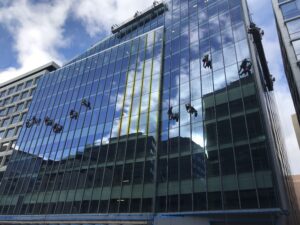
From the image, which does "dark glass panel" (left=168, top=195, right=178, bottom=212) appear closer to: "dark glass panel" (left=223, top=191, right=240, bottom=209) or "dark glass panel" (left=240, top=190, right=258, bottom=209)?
"dark glass panel" (left=223, top=191, right=240, bottom=209)

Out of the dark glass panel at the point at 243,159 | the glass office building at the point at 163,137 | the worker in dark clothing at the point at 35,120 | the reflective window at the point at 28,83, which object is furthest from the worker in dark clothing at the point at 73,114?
the reflective window at the point at 28,83

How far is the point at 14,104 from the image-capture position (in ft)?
209

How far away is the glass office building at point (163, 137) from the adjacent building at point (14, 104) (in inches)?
375

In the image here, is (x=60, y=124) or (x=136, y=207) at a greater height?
(x=60, y=124)

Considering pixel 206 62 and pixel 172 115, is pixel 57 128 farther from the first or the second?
pixel 206 62

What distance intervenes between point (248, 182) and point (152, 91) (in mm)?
18148

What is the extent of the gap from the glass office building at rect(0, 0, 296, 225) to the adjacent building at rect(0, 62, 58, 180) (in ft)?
31.3

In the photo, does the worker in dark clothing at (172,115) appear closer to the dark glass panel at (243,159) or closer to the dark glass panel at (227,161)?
the dark glass panel at (227,161)

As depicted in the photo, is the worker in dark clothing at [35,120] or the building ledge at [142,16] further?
the building ledge at [142,16]

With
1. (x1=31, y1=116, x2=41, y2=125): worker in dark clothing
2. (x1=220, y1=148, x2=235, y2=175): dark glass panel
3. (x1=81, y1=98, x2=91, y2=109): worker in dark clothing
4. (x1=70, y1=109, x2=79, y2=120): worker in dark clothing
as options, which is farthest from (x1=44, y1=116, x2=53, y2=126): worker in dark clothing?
(x1=220, y1=148, x2=235, y2=175): dark glass panel

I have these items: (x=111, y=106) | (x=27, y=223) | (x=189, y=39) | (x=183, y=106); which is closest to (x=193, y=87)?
(x=183, y=106)

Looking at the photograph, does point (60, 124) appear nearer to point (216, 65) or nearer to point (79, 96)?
point (79, 96)

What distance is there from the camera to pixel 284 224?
2331 centimetres

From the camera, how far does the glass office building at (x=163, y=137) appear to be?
2481 centimetres
